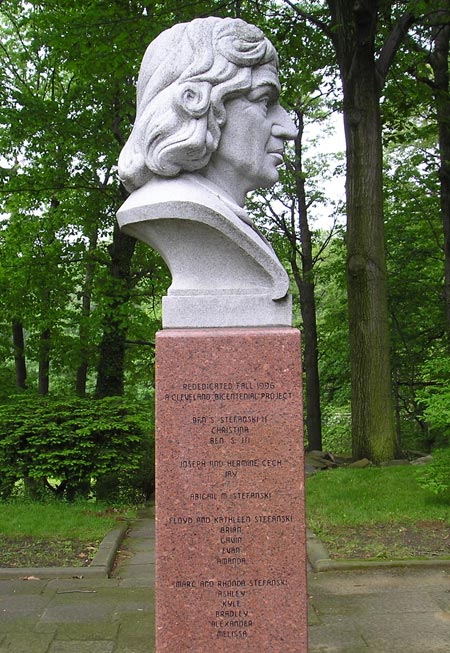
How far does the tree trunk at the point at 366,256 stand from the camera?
402 inches

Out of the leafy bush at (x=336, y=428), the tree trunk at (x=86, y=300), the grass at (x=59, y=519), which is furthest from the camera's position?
the leafy bush at (x=336, y=428)

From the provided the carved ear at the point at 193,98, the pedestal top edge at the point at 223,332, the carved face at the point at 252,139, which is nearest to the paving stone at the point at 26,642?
the pedestal top edge at the point at 223,332

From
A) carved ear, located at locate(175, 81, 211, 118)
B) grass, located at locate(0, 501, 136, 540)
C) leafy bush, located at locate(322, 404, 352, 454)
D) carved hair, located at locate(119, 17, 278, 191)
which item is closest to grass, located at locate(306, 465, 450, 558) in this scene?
grass, located at locate(0, 501, 136, 540)

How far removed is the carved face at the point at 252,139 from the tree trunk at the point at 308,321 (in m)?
15.1

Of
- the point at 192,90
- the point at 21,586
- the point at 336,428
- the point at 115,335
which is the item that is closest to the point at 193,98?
the point at 192,90

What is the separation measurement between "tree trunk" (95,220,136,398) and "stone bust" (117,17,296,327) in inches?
428

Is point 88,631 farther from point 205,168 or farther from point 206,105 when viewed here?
point 206,105

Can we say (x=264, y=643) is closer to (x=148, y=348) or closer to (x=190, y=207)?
(x=190, y=207)

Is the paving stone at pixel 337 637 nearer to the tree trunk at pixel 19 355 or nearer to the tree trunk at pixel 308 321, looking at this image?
the tree trunk at pixel 308 321

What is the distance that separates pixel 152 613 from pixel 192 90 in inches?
132

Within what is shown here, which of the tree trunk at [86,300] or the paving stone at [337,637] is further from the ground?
the tree trunk at [86,300]

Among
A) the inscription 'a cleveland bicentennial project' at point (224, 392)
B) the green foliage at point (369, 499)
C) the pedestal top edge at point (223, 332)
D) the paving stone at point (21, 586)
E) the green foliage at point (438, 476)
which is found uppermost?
the pedestal top edge at point (223, 332)

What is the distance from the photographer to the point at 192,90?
3.73 m

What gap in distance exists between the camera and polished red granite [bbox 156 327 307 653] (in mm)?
3615
